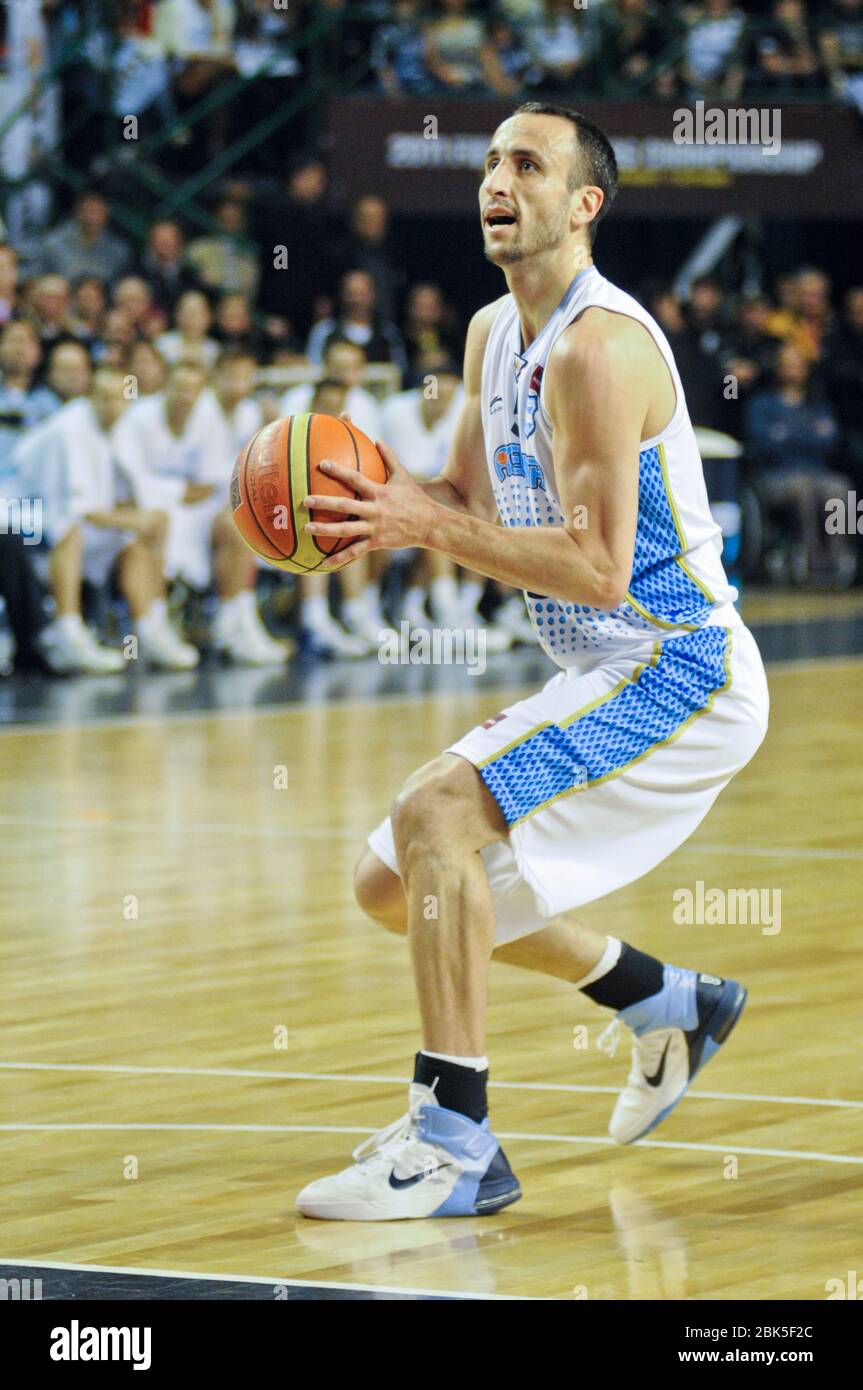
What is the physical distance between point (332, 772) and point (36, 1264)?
608 cm

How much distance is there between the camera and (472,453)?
4.92 meters

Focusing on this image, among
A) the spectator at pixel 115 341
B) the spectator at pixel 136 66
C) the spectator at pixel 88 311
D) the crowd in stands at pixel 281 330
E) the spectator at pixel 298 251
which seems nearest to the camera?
the crowd in stands at pixel 281 330

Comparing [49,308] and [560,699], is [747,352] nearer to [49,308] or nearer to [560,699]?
[49,308]

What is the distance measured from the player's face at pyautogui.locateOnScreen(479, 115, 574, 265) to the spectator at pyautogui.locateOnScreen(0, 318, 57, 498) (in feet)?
29.4

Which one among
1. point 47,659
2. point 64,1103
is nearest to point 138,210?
point 47,659

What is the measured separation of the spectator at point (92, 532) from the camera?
13156 millimetres

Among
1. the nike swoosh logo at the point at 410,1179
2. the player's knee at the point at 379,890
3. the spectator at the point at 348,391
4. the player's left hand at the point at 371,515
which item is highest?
the spectator at the point at 348,391

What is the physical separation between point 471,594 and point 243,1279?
462 inches

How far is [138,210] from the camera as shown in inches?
635

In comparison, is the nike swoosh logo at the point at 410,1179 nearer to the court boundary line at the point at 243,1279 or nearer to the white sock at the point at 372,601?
the court boundary line at the point at 243,1279

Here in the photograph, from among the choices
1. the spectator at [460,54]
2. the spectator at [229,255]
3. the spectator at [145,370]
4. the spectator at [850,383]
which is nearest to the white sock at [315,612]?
the spectator at [145,370]

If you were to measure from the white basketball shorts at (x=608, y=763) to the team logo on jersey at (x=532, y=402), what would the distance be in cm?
45

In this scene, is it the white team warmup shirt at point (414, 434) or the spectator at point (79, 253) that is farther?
the spectator at point (79, 253)
